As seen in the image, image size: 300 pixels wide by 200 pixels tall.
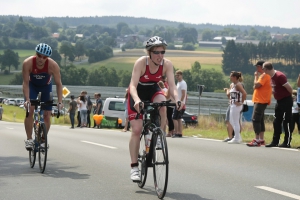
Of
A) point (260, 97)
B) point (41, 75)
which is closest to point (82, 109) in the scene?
point (260, 97)

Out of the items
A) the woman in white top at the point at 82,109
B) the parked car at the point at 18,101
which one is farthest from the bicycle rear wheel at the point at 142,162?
the parked car at the point at 18,101

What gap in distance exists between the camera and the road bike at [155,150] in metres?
7.88

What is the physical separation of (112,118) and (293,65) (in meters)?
141

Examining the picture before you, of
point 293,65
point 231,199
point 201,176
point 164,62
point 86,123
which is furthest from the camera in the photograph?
point 293,65

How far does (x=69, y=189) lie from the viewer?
8875 mm

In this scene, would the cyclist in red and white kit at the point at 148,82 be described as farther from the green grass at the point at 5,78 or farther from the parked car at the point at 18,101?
the green grass at the point at 5,78

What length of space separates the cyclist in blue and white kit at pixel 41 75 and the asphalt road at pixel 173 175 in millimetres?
1116

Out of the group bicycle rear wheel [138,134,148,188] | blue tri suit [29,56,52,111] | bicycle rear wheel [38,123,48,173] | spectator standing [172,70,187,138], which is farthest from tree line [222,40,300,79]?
bicycle rear wheel [138,134,148,188]

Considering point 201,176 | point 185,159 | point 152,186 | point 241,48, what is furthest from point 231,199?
point 241,48

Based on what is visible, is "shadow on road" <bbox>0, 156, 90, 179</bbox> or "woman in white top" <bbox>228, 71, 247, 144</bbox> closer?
"shadow on road" <bbox>0, 156, 90, 179</bbox>

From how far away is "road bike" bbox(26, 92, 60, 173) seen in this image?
10625 mm

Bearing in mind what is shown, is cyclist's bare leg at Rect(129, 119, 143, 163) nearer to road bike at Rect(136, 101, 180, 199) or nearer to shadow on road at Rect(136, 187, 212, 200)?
road bike at Rect(136, 101, 180, 199)

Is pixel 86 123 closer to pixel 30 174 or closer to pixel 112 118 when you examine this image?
pixel 112 118

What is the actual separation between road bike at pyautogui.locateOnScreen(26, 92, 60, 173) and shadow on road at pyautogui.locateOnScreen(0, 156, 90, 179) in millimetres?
179
